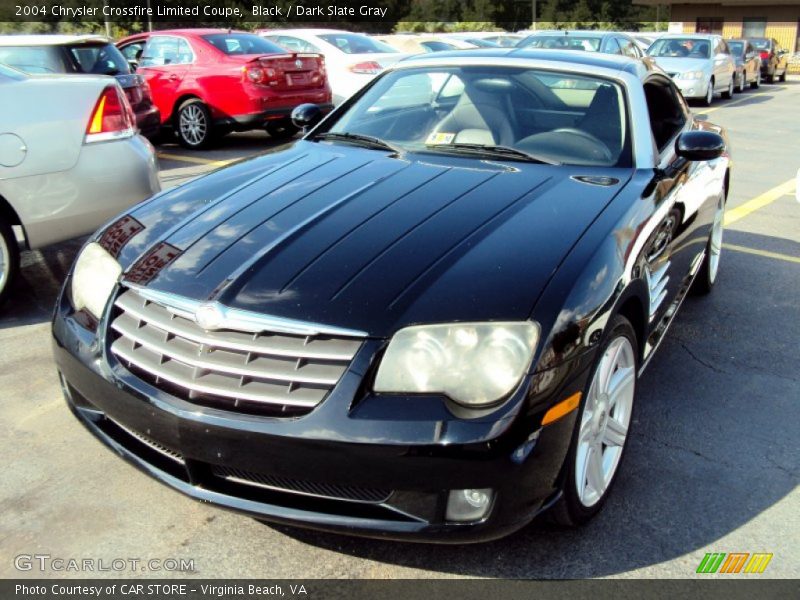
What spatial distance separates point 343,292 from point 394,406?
41cm

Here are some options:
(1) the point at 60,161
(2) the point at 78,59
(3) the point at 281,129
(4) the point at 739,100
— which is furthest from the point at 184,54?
(4) the point at 739,100

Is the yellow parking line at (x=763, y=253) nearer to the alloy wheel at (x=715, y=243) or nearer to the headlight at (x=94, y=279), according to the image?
the alloy wheel at (x=715, y=243)

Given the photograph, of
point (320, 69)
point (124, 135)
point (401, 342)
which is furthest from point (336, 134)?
point (320, 69)

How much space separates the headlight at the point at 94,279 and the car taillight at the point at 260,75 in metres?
7.80

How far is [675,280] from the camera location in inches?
154

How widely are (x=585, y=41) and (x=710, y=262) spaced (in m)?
10.7

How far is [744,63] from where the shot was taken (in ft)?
71.2

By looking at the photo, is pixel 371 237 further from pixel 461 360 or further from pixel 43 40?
pixel 43 40

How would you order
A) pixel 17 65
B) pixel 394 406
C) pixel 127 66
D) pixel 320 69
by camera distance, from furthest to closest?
pixel 320 69 < pixel 127 66 < pixel 17 65 < pixel 394 406

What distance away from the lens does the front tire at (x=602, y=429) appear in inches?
103

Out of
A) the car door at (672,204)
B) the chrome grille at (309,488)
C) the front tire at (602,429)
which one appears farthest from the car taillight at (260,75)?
the chrome grille at (309,488)

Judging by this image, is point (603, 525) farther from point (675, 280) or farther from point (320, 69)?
point (320, 69)

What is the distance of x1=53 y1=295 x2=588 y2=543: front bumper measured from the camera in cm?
227

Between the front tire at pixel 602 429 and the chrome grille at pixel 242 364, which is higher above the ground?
the chrome grille at pixel 242 364
